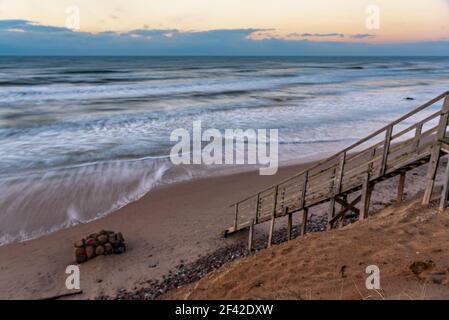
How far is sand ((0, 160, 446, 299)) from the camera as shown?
31.6 feet

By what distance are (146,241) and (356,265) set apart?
732 centimetres

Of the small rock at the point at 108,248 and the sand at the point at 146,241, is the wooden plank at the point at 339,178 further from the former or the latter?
the small rock at the point at 108,248

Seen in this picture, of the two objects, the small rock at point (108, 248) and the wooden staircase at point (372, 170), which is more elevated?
the wooden staircase at point (372, 170)

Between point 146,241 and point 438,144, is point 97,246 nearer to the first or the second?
point 146,241

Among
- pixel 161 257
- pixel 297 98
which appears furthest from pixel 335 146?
pixel 297 98

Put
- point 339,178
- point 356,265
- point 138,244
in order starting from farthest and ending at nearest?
1. point 138,244
2. point 339,178
3. point 356,265

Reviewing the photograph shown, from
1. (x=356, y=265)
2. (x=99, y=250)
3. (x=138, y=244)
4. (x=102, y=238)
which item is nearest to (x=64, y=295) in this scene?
(x=99, y=250)

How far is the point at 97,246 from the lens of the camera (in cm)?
1070

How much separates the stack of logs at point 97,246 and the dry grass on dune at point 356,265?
446cm

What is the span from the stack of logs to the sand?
18cm

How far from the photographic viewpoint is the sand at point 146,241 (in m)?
9.62

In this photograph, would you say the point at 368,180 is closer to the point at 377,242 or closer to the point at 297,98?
the point at 377,242

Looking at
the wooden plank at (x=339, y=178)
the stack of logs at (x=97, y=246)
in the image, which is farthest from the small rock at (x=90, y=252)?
the wooden plank at (x=339, y=178)
